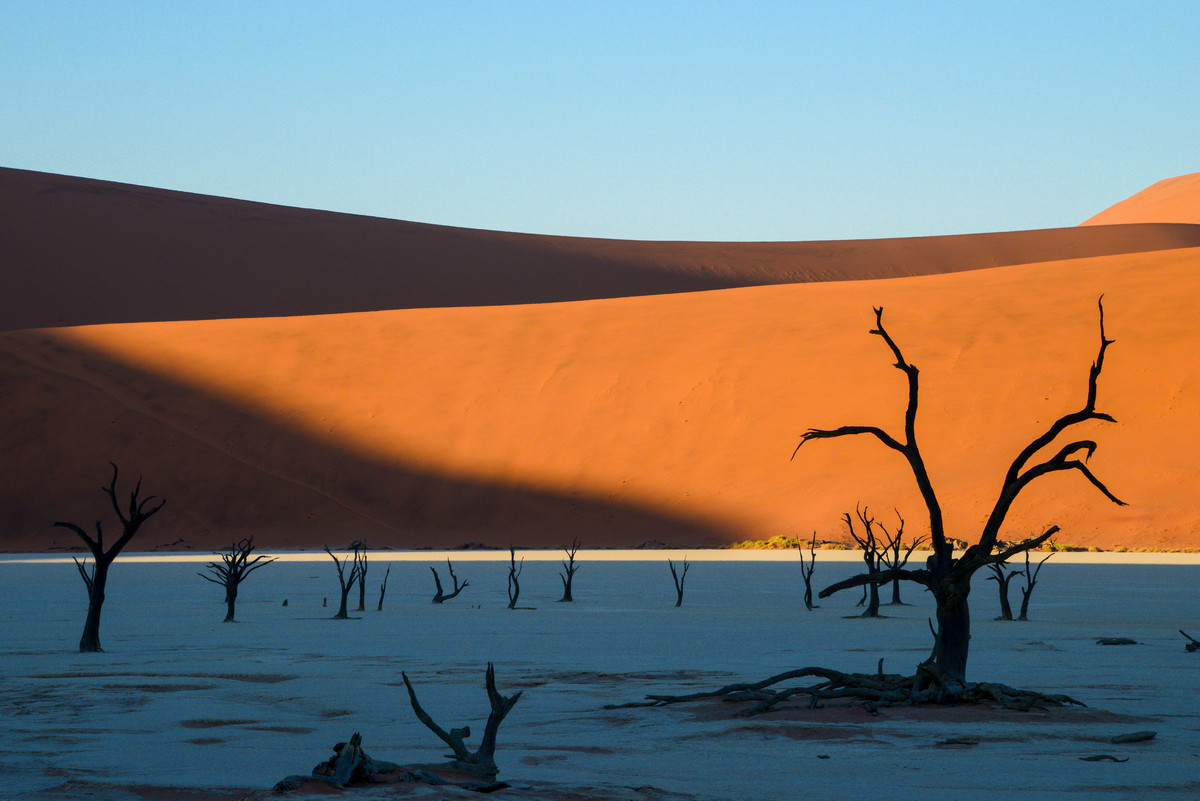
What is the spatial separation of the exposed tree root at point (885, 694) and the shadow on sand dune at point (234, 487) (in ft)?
77.8

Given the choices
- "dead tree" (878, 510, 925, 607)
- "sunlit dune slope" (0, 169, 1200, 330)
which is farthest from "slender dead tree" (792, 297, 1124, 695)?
"sunlit dune slope" (0, 169, 1200, 330)

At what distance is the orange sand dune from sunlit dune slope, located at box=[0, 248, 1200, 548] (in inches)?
2861

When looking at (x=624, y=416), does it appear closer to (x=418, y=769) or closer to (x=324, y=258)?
(x=418, y=769)

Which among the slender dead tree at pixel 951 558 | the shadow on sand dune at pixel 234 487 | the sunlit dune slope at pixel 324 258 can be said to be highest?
the sunlit dune slope at pixel 324 258

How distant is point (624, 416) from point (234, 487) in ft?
33.4

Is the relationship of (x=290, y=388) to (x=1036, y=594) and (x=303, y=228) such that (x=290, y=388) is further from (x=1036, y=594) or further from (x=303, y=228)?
(x=303, y=228)

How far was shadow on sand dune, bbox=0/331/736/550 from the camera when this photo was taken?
1313 inches

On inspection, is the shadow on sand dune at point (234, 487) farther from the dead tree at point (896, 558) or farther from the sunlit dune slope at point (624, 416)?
the dead tree at point (896, 558)

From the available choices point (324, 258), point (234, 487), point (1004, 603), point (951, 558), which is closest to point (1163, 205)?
point (324, 258)

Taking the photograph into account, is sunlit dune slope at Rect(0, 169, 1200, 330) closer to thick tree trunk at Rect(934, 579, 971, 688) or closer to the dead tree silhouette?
the dead tree silhouette

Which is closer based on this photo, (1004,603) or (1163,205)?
(1004,603)

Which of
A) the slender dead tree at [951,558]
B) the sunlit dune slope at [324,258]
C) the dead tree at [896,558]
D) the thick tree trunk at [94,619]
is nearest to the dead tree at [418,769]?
the slender dead tree at [951,558]

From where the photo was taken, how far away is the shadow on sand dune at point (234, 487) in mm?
33344

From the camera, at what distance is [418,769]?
16.3 feet
